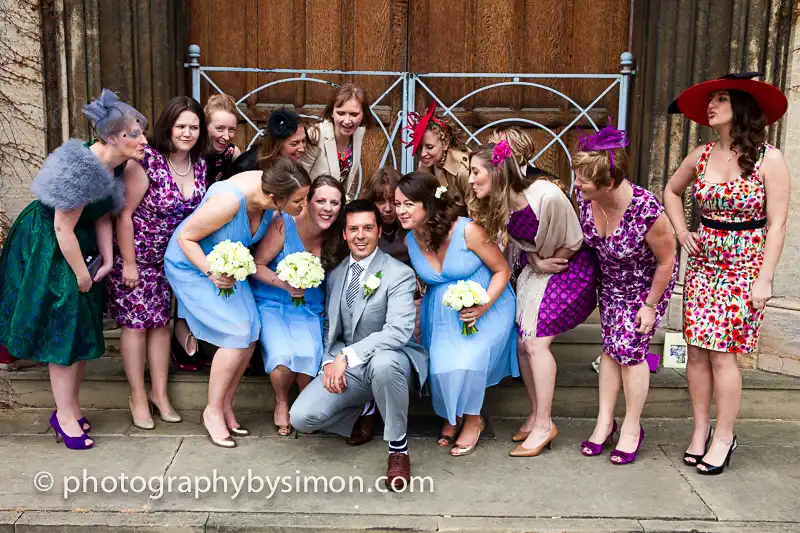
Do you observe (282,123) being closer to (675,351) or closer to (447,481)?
(447,481)

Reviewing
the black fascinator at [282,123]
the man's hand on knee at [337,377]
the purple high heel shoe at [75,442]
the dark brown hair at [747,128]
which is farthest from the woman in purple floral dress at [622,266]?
the purple high heel shoe at [75,442]

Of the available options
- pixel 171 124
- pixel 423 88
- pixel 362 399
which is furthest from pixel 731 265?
pixel 171 124

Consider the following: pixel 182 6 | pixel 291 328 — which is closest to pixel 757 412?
pixel 291 328

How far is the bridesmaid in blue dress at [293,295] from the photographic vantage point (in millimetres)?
4508

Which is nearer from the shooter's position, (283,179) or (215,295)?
(283,179)

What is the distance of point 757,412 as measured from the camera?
5.07 m

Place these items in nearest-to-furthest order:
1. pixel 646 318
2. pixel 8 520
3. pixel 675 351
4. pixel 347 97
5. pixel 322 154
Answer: pixel 8 520, pixel 646 318, pixel 347 97, pixel 322 154, pixel 675 351

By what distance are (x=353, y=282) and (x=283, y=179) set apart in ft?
2.13

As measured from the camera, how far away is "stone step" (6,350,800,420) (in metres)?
4.97

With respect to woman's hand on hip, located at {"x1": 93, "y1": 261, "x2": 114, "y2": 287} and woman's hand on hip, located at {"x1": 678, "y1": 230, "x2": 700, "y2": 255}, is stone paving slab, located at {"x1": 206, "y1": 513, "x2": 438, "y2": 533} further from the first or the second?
woman's hand on hip, located at {"x1": 678, "y1": 230, "x2": 700, "y2": 255}

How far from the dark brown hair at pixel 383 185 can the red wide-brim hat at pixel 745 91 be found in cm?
152

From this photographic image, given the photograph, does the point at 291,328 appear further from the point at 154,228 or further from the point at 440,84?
the point at 440,84

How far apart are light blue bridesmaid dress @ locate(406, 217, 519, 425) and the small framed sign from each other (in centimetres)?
127

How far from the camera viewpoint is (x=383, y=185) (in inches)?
184
